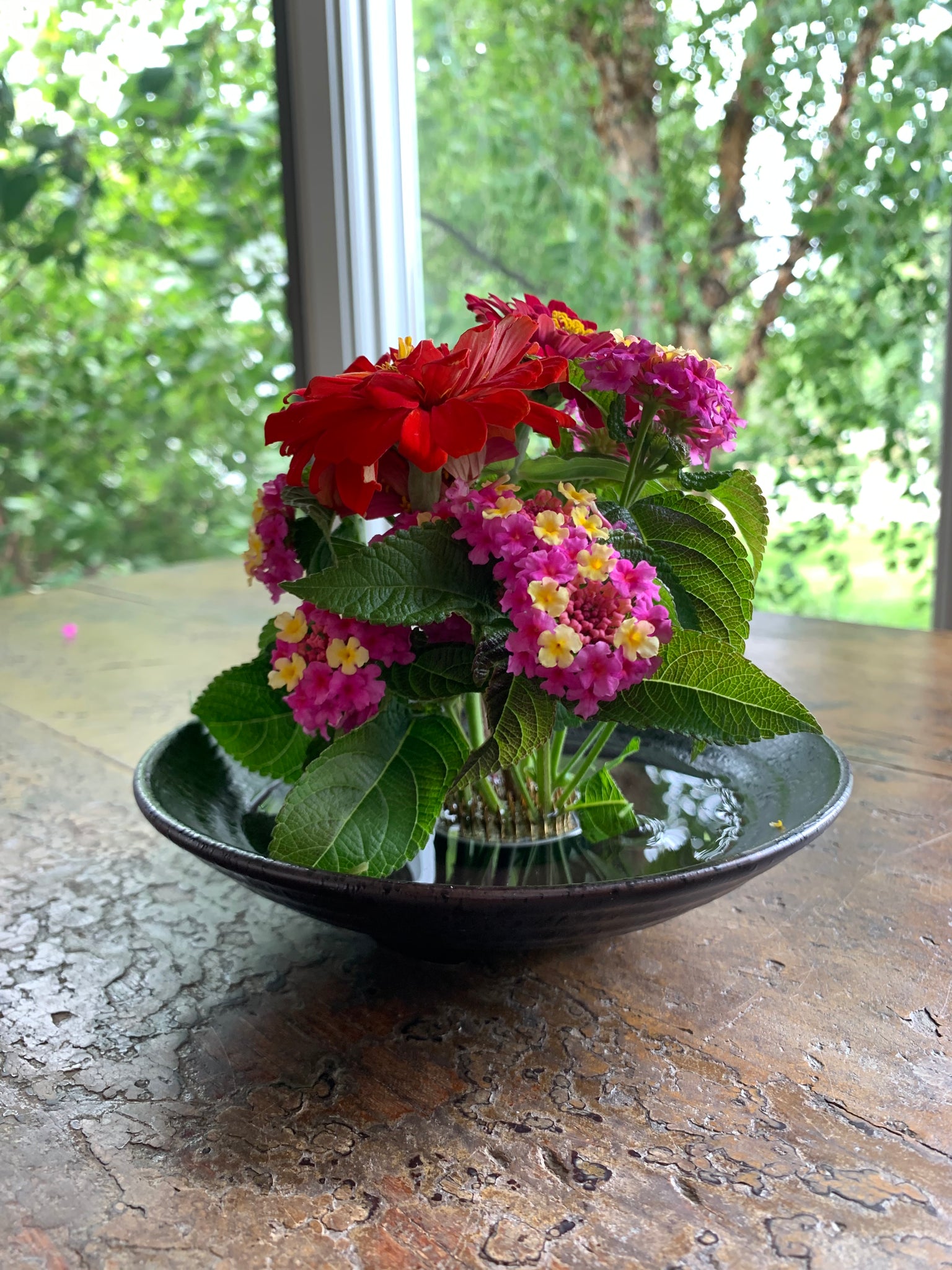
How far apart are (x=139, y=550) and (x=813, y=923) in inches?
157

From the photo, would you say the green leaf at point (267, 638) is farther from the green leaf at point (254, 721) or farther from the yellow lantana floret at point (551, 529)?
the yellow lantana floret at point (551, 529)

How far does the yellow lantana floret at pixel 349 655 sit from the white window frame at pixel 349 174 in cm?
155

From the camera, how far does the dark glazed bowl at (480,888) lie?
42 cm

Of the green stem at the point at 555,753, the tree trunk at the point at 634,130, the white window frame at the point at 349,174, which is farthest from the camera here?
the tree trunk at the point at 634,130

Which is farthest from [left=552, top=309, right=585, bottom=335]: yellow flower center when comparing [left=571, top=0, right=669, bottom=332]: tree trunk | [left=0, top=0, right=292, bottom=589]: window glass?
[left=0, top=0, right=292, bottom=589]: window glass

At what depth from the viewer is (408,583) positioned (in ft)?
1.50

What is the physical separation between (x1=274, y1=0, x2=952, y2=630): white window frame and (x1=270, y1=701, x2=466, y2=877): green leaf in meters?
1.54

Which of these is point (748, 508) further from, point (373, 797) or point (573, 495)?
point (373, 797)

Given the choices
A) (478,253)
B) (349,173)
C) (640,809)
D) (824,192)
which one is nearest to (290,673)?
(640,809)

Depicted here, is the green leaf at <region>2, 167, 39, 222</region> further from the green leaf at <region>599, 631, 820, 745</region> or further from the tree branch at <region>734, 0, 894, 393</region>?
the green leaf at <region>599, 631, 820, 745</region>

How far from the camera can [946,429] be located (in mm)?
1578

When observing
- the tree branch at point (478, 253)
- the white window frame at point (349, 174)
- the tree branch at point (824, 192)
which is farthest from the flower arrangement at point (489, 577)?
the tree branch at point (824, 192)

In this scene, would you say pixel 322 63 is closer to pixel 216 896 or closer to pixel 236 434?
pixel 216 896

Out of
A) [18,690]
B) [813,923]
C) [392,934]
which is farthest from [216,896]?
[18,690]
